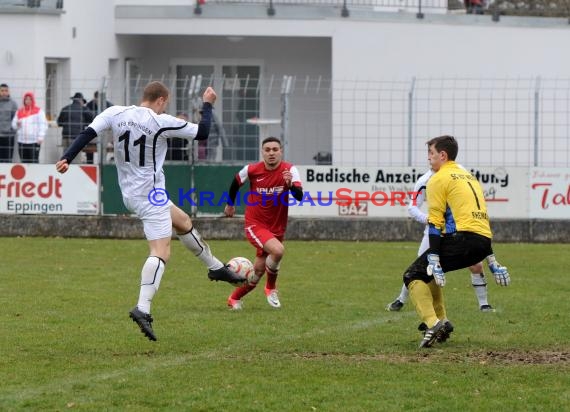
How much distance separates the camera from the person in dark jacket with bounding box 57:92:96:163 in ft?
72.2

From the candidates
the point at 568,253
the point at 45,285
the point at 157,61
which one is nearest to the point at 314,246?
the point at 568,253

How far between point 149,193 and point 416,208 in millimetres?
3786

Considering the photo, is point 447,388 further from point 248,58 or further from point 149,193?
point 248,58

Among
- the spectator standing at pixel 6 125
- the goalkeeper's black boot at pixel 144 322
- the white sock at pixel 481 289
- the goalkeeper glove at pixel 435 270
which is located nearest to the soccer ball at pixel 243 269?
the goalkeeper's black boot at pixel 144 322

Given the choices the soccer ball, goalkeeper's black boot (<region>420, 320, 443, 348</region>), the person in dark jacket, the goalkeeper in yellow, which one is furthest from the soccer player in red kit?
the person in dark jacket

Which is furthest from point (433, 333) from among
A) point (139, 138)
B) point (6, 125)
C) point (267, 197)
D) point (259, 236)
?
point (6, 125)

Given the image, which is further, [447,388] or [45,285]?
[45,285]

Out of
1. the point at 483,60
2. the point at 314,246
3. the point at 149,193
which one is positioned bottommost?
the point at 314,246

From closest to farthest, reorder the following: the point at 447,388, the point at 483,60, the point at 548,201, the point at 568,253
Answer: the point at 447,388
the point at 568,253
the point at 548,201
the point at 483,60

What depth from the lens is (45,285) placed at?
1498cm

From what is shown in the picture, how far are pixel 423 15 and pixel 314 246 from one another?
9.98 meters

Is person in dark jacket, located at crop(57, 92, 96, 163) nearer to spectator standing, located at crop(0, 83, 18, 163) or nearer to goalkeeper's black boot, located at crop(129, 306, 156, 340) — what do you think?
spectator standing, located at crop(0, 83, 18, 163)

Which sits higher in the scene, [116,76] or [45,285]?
[116,76]

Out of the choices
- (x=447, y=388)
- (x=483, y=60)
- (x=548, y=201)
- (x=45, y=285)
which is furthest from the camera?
(x=483, y=60)
